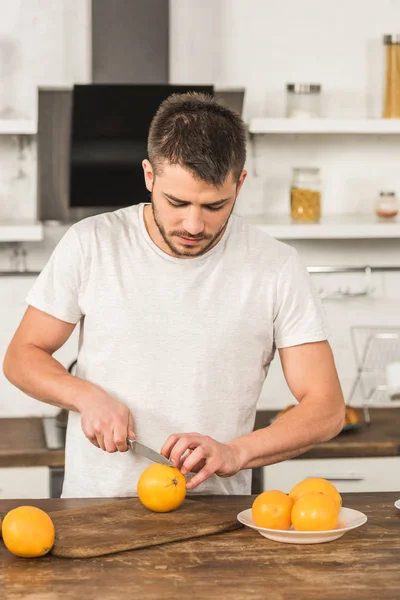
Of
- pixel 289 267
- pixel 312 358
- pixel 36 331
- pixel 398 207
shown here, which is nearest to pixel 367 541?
pixel 312 358

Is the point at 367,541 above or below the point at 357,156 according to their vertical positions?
below

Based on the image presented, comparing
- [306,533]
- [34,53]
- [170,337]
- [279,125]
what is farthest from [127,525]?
[34,53]

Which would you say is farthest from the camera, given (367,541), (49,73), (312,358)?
(49,73)

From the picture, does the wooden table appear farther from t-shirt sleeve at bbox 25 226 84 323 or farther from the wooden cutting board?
t-shirt sleeve at bbox 25 226 84 323

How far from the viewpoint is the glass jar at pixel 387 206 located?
3.29m

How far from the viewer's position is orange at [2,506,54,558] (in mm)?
1389

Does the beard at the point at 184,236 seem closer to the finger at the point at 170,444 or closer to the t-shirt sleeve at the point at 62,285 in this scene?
the t-shirt sleeve at the point at 62,285

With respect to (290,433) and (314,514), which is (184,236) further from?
(314,514)

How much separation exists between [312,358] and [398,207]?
5.84 feet

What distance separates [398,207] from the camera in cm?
346

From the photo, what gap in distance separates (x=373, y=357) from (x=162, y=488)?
1979mm

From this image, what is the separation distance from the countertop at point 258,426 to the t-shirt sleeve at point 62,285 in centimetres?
106

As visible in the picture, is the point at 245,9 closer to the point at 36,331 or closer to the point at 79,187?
the point at 79,187

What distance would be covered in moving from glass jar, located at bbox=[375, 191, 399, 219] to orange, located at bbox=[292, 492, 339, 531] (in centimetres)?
197
